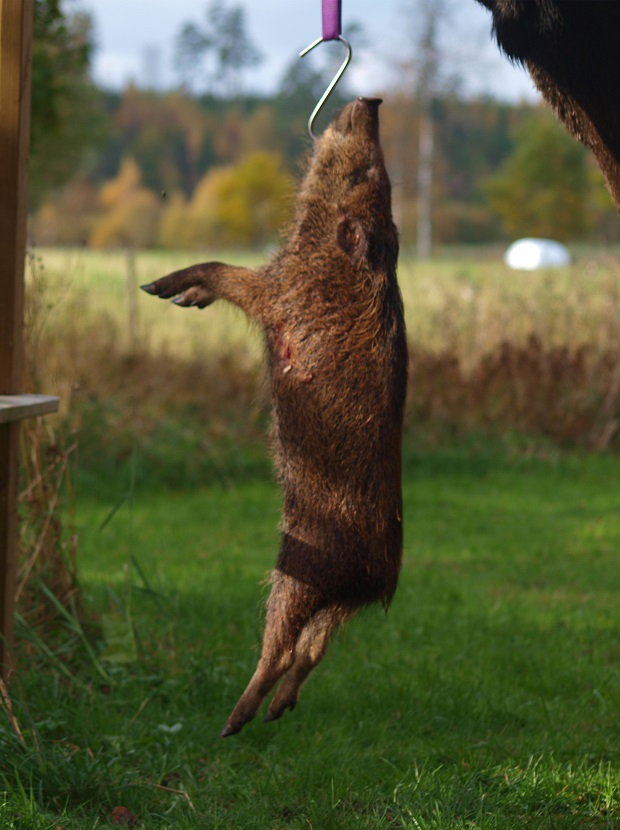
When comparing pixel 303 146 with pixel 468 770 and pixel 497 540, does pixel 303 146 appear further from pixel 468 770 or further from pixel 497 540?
pixel 497 540

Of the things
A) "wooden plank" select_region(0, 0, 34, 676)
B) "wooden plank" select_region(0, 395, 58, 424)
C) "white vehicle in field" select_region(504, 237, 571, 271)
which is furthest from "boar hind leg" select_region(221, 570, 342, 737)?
"white vehicle in field" select_region(504, 237, 571, 271)

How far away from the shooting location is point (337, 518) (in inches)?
104

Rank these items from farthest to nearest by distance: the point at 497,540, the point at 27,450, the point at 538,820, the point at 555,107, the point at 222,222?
the point at 222,222 < the point at 497,540 < the point at 27,450 < the point at 538,820 < the point at 555,107

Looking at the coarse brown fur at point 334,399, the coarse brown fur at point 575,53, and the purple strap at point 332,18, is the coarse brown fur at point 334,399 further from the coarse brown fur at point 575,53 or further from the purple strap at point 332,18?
the coarse brown fur at point 575,53

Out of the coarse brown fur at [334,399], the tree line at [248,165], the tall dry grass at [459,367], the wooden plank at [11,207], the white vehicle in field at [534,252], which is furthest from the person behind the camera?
the white vehicle in field at [534,252]

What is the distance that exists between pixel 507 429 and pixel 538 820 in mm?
7709

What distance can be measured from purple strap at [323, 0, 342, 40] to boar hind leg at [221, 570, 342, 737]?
1.42 metres

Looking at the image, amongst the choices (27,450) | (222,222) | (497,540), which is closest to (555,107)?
(27,450)

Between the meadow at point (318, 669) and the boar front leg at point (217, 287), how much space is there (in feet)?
0.91

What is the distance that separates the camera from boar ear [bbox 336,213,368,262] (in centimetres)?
269

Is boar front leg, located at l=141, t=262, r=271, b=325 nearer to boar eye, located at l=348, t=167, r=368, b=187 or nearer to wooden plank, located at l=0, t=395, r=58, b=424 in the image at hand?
boar eye, located at l=348, t=167, r=368, b=187

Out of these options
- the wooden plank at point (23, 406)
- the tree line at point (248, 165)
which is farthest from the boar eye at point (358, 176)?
the tree line at point (248, 165)

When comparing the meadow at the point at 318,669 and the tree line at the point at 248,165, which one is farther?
the tree line at the point at 248,165

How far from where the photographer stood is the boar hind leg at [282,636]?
105 inches
